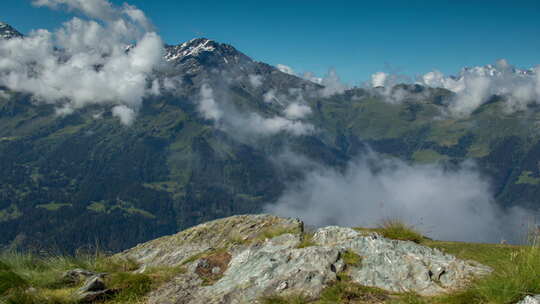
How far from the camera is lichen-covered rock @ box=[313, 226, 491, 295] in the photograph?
693cm

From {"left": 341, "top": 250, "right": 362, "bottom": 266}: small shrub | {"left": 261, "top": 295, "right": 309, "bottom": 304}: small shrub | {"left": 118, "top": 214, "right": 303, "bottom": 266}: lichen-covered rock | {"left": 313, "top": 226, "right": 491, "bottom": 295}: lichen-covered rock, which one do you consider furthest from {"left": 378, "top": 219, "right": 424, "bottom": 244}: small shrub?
{"left": 261, "top": 295, "right": 309, "bottom": 304}: small shrub

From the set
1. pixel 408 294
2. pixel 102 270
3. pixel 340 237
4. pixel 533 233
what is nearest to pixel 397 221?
pixel 340 237

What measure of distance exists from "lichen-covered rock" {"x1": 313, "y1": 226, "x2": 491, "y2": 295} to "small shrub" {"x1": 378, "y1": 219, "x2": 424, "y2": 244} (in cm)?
125

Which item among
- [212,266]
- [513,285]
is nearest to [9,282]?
[212,266]

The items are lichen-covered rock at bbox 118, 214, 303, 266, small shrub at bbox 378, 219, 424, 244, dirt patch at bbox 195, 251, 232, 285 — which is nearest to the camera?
dirt patch at bbox 195, 251, 232, 285

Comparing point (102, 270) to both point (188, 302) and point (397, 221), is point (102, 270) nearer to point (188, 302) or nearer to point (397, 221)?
point (188, 302)

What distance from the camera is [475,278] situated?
6.58 m

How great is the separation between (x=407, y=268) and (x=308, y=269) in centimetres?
216

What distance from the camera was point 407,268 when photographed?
7.48 metres

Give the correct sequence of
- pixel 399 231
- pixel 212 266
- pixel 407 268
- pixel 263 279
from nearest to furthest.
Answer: pixel 263 279, pixel 407 268, pixel 212 266, pixel 399 231

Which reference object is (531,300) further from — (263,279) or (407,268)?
(263,279)

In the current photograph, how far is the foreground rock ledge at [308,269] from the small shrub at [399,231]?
94 cm

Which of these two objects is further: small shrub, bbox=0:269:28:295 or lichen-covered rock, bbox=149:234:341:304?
small shrub, bbox=0:269:28:295

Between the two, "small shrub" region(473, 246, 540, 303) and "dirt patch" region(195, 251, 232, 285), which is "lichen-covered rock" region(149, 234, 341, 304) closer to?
"dirt patch" region(195, 251, 232, 285)
